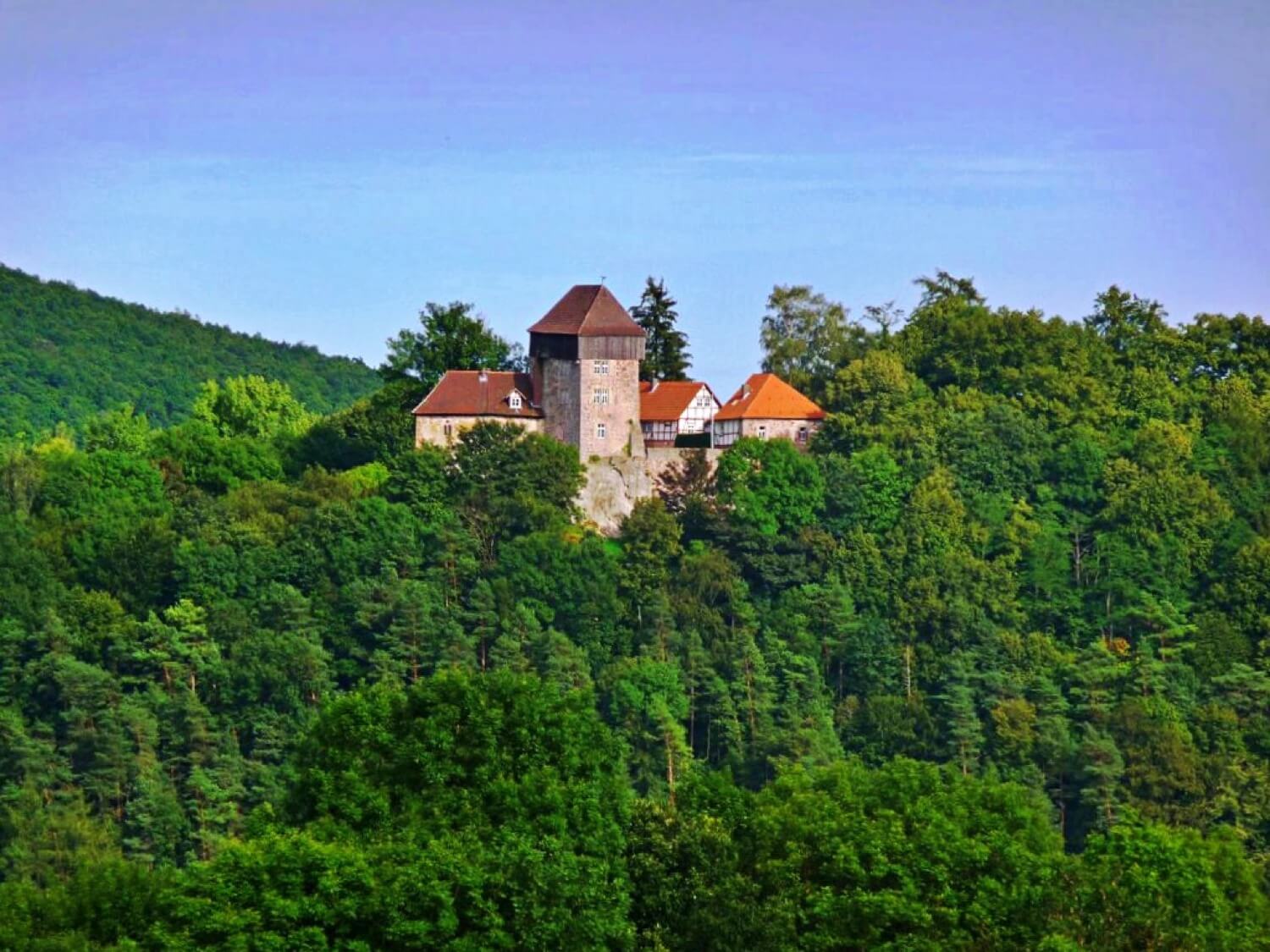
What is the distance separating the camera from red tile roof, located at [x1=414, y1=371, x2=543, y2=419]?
249 ft

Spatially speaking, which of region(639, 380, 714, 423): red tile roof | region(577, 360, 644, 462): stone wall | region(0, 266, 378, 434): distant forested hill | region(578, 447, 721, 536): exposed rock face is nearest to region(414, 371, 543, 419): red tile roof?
region(577, 360, 644, 462): stone wall

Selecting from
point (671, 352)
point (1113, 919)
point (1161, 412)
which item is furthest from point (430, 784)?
point (1161, 412)

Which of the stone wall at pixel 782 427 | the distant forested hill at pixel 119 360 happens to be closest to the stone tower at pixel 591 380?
the stone wall at pixel 782 427

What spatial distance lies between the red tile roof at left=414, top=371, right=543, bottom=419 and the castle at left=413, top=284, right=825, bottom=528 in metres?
0.02

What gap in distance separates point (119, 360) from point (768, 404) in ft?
160

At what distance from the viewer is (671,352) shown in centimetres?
8138

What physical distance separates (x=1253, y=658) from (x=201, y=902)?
41643mm

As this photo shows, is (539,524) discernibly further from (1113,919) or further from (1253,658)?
(1113,919)

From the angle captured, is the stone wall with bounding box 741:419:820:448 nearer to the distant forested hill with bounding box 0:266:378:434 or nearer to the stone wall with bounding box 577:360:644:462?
the stone wall with bounding box 577:360:644:462

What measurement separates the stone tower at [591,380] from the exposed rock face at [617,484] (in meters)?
0.32

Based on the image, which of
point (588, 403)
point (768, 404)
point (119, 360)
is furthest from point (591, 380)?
point (119, 360)

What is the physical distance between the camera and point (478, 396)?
2990 inches

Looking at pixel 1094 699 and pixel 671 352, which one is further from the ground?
pixel 671 352

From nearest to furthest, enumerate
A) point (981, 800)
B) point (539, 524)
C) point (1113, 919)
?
point (1113, 919), point (981, 800), point (539, 524)
